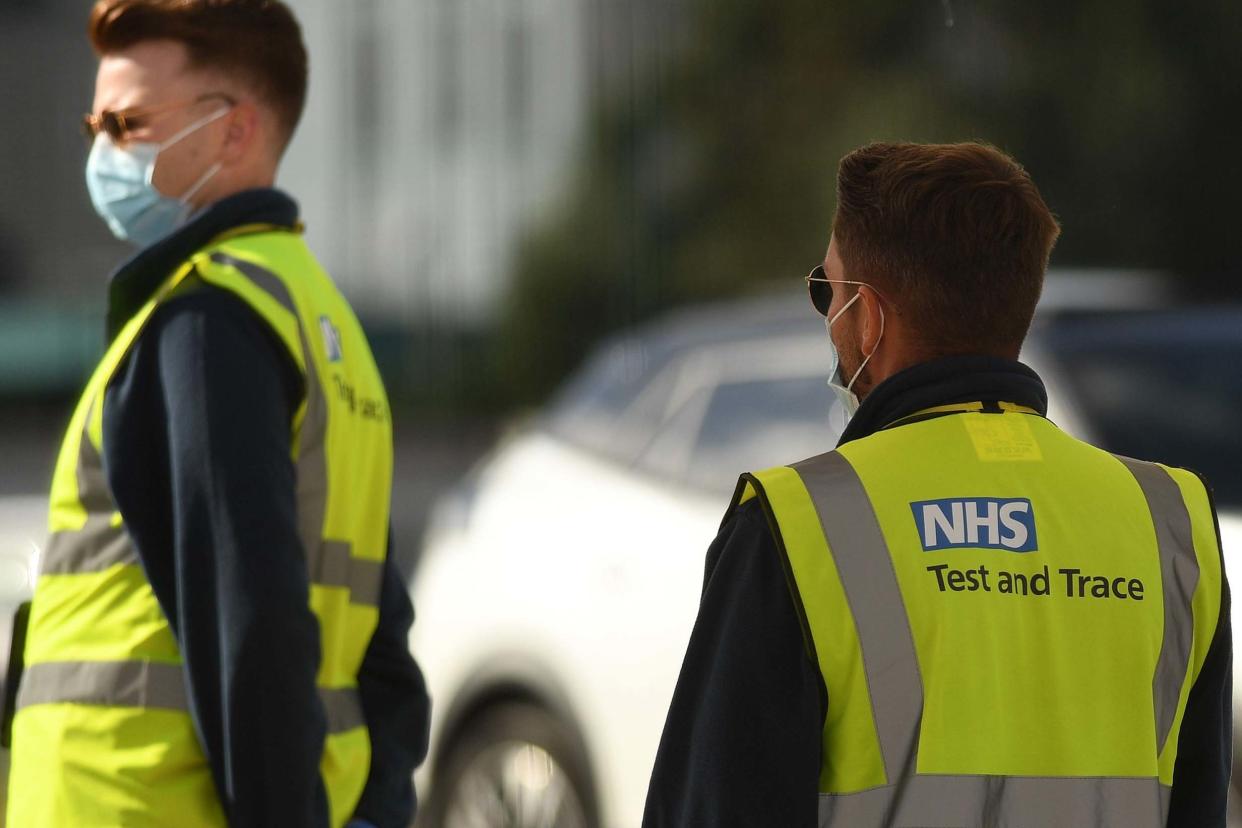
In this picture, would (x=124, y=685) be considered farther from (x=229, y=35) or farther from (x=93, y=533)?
(x=229, y=35)

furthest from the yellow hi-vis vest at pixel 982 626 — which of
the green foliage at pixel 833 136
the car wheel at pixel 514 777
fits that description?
the green foliage at pixel 833 136

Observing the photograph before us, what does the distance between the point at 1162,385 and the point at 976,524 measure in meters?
2.89

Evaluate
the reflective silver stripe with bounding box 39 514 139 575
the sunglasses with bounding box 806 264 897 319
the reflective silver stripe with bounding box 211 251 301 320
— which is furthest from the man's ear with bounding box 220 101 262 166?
the sunglasses with bounding box 806 264 897 319

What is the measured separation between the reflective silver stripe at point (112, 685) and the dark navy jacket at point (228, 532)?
0.05m

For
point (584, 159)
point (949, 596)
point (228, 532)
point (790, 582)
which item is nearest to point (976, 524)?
point (949, 596)

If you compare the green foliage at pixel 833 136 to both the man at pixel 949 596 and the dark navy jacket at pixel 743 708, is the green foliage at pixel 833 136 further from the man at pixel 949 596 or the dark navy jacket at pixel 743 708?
the dark navy jacket at pixel 743 708

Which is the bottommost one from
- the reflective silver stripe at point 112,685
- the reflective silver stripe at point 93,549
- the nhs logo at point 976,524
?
the reflective silver stripe at point 112,685

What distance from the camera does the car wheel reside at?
465cm

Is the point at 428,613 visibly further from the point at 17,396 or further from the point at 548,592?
the point at 17,396

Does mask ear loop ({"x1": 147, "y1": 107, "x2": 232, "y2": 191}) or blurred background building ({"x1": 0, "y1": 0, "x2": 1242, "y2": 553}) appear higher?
mask ear loop ({"x1": 147, "y1": 107, "x2": 232, "y2": 191})

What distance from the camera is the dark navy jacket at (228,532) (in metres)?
2.12

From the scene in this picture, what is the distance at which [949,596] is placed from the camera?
5.81 feet

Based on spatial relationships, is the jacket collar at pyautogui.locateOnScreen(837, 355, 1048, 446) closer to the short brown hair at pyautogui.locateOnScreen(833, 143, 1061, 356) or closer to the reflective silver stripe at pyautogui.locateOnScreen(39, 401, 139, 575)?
the short brown hair at pyautogui.locateOnScreen(833, 143, 1061, 356)

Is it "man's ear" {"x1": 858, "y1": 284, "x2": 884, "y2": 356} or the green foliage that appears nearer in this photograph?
"man's ear" {"x1": 858, "y1": 284, "x2": 884, "y2": 356}
